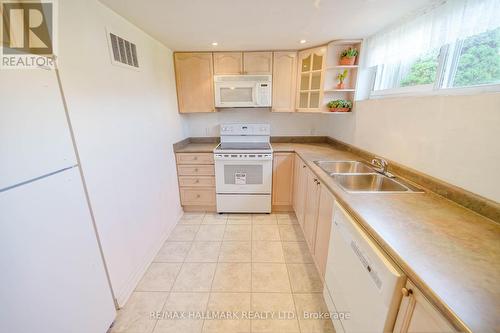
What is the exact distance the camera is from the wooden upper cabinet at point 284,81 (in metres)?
2.61

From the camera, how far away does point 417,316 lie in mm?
668

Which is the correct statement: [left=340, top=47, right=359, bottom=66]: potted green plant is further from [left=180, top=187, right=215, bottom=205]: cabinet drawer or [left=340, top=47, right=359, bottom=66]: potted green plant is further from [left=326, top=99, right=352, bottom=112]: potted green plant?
[left=180, top=187, right=215, bottom=205]: cabinet drawer

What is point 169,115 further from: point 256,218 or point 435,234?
point 435,234

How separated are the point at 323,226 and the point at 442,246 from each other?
82 cm

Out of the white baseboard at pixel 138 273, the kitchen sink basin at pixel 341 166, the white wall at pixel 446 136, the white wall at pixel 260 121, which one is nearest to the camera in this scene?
the white wall at pixel 446 136

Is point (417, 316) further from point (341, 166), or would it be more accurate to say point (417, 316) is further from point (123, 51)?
point (123, 51)

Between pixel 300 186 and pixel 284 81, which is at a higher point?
pixel 284 81

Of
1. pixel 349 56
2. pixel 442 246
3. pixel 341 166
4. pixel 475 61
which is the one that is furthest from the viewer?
pixel 349 56

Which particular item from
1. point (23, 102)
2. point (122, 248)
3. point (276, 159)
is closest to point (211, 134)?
point (276, 159)

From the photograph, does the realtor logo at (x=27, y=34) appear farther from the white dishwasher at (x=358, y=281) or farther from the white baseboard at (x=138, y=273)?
the white dishwasher at (x=358, y=281)

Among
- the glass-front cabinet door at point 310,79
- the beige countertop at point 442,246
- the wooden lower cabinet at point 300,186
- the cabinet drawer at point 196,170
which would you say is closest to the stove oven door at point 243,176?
the cabinet drawer at point 196,170

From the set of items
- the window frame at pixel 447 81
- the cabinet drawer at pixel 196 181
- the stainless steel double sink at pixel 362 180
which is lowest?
the cabinet drawer at pixel 196 181

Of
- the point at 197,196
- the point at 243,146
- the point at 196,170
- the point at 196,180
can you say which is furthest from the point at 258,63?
the point at 197,196

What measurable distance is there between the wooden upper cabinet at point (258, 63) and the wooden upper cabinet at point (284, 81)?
80mm
